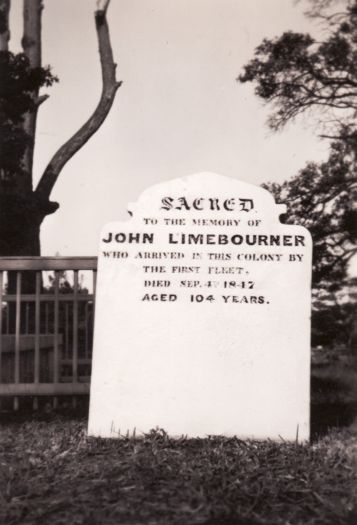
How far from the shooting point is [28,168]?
11586 mm

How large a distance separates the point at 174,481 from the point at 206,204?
1987mm

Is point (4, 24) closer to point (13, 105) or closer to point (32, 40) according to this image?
point (32, 40)

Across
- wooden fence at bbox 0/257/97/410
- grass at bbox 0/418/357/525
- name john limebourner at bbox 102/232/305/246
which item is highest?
name john limebourner at bbox 102/232/305/246

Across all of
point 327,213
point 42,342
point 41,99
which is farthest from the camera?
point 41,99

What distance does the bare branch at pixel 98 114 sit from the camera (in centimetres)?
1188

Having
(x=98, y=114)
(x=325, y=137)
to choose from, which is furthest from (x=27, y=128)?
(x=325, y=137)

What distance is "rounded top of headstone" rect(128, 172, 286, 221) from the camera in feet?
14.6

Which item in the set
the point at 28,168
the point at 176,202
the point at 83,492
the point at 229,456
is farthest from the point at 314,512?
the point at 28,168

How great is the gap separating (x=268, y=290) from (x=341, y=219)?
4276 millimetres

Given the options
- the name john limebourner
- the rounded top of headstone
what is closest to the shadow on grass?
the name john limebourner

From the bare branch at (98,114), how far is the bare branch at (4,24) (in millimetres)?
1750

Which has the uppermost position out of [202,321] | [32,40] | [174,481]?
[32,40]

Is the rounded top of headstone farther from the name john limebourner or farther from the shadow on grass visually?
the shadow on grass

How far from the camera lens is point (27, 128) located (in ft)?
39.8
